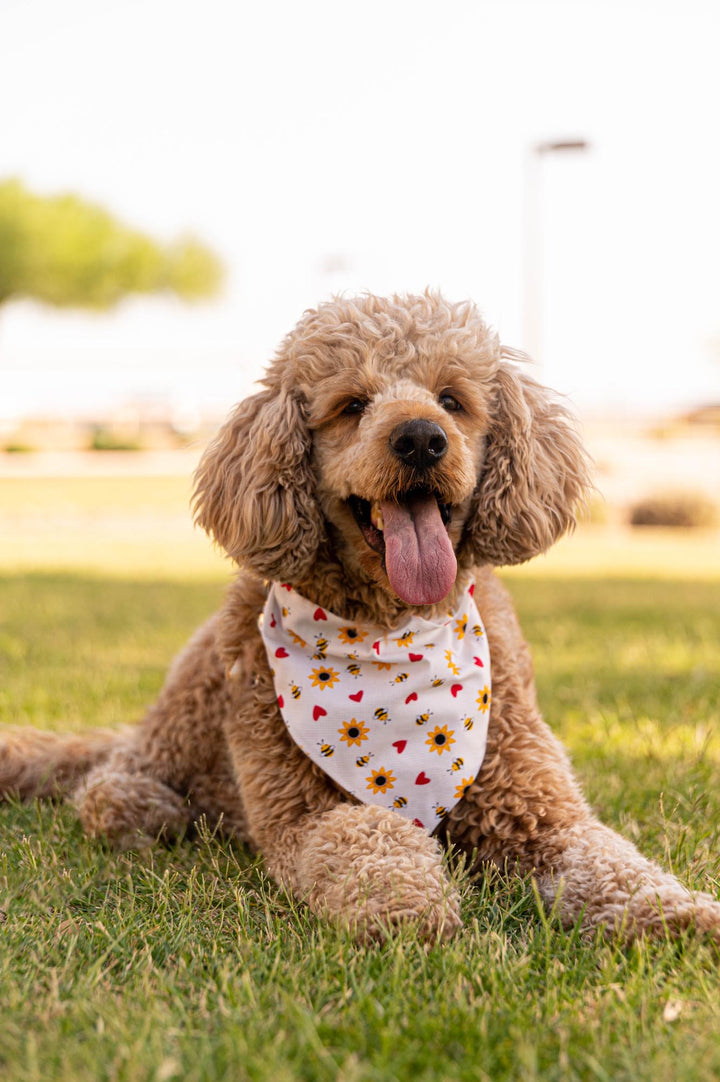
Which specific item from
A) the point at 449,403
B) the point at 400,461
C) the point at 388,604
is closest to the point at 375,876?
the point at 388,604

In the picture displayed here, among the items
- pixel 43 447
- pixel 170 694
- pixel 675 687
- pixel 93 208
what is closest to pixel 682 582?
pixel 675 687

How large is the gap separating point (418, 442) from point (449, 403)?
1.22 feet

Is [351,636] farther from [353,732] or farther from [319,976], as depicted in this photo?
[319,976]

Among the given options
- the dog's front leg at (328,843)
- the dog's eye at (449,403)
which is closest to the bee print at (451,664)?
the dog's front leg at (328,843)

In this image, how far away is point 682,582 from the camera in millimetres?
10609

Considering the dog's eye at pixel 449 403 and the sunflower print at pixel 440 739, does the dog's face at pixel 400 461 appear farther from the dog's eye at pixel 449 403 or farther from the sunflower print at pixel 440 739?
the sunflower print at pixel 440 739

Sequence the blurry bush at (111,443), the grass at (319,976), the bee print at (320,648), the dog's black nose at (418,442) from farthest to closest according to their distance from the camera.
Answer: the blurry bush at (111,443), the bee print at (320,648), the dog's black nose at (418,442), the grass at (319,976)

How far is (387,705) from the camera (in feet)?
9.93

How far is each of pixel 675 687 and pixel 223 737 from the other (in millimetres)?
2778

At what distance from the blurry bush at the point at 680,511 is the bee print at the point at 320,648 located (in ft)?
53.5

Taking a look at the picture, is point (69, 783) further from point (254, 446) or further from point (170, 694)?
point (254, 446)

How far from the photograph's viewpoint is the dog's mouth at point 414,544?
283 cm

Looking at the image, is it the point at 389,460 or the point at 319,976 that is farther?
the point at 389,460

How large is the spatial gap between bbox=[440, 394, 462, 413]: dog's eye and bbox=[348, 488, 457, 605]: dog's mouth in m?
0.30
